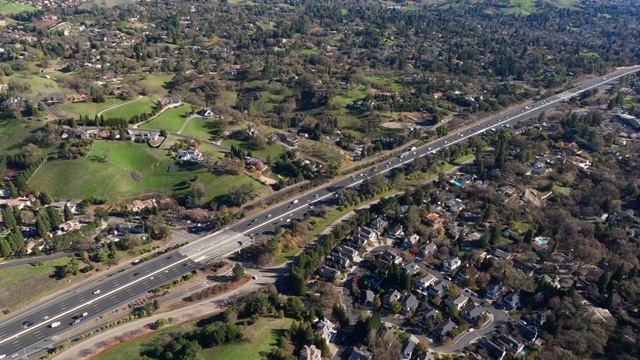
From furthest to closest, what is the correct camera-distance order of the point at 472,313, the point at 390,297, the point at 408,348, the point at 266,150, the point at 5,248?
the point at 266,150 → the point at 5,248 → the point at 390,297 → the point at 472,313 → the point at 408,348

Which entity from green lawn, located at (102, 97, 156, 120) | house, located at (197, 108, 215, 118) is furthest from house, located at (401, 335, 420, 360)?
green lawn, located at (102, 97, 156, 120)

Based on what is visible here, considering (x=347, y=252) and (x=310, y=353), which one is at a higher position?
(x=310, y=353)

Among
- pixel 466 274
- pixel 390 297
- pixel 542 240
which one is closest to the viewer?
pixel 390 297

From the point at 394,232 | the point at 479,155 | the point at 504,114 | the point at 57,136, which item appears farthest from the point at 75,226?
the point at 504,114

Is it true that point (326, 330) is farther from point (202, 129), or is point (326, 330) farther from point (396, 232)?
point (202, 129)

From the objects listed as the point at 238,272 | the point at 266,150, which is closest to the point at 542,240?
the point at 238,272

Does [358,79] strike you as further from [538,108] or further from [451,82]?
[538,108]

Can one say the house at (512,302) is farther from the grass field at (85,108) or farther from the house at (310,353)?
the grass field at (85,108)
